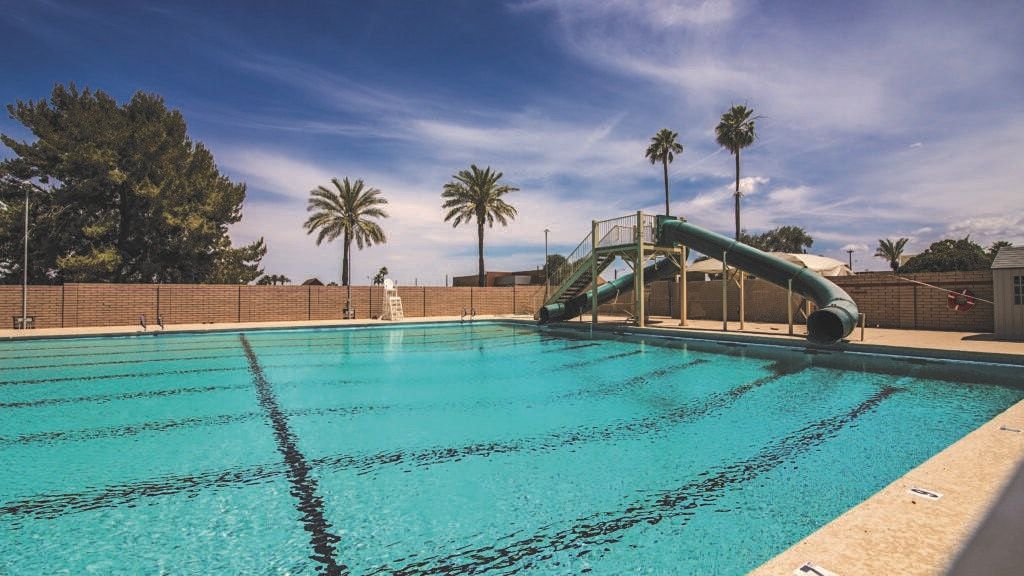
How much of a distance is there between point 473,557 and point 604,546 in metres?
0.84

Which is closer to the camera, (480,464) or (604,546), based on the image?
(604,546)

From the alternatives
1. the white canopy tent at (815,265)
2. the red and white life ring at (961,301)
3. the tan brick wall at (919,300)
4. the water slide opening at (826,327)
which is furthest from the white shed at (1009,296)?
the white canopy tent at (815,265)

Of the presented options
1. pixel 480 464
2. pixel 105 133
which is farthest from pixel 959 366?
pixel 105 133

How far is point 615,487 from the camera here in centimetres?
422

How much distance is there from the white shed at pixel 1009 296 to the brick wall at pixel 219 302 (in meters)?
19.7

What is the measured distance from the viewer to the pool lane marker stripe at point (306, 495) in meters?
3.16

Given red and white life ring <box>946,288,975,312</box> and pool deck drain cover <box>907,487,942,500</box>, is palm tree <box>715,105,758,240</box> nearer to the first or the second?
red and white life ring <box>946,288,975,312</box>

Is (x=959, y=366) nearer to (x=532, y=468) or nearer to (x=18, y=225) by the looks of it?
(x=532, y=468)

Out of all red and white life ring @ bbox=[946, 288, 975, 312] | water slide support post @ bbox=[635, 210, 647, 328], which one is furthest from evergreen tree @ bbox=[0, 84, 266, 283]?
red and white life ring @ bbox=[946, 288, 975, 312]

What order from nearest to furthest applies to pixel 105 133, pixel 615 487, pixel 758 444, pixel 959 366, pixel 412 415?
pixel 615 487, pixel 758 444, pixel 412 415, pixel 959 366, pixel 105 133

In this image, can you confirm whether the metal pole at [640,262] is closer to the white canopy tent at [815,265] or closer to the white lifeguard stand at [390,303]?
the white canopy tent at [815,265]

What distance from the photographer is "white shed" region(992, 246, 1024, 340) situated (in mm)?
11547

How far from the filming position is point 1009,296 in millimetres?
11680

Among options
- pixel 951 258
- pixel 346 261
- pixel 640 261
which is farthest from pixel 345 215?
pixel 951 258
